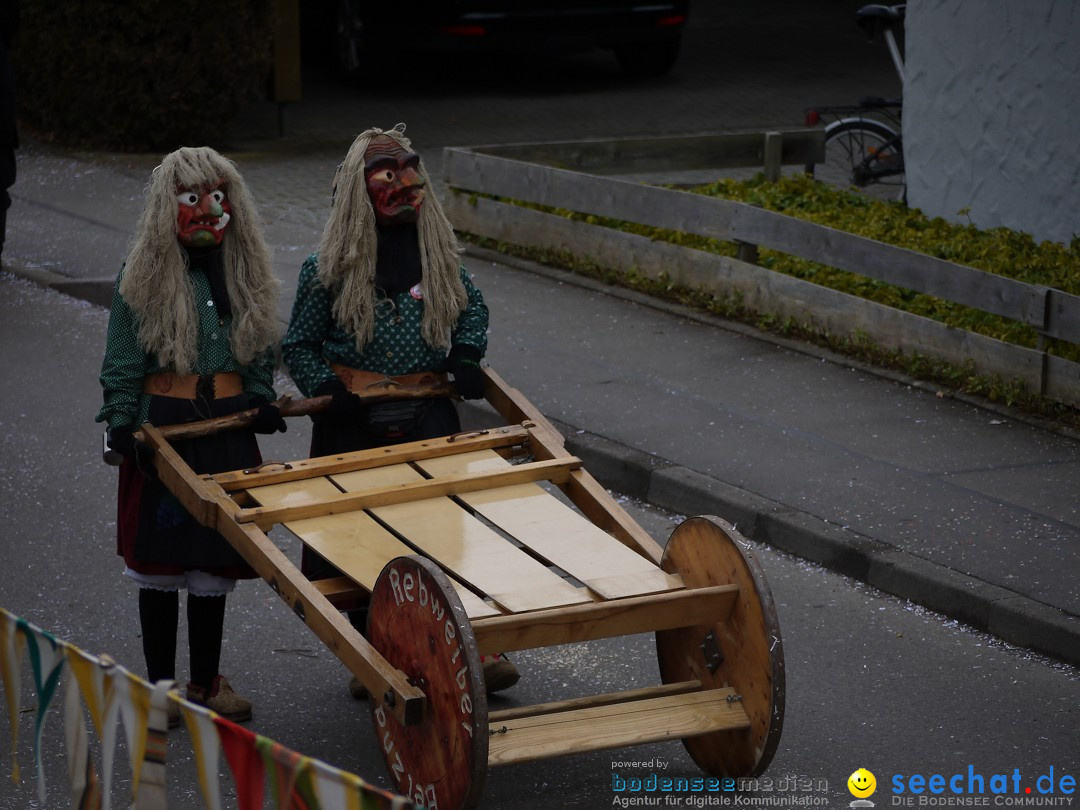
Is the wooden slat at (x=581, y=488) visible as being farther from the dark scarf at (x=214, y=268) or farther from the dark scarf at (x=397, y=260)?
the dark scarf at (x=214, y=268)

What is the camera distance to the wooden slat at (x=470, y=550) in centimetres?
435

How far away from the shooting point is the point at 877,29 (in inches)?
539

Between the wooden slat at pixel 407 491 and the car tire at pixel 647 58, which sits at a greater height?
the car tire at pixel 647 58

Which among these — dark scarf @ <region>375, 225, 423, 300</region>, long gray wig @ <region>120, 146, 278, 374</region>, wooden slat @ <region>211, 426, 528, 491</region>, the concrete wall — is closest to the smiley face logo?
wooden slat @ <region>211, 426, 528, 491</region>

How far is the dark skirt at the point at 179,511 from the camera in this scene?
5.02 m

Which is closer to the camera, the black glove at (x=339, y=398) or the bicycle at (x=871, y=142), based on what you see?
the black glove at (x=339, y=398)

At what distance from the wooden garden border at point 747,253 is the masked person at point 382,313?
12.0 feet

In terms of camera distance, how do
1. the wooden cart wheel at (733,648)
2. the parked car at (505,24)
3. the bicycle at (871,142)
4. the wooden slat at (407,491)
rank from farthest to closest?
the parked car at (505,24) → the bicycle at (871,142) → the wooden slat at (407,491) → the wooden cart wheel at (733,648)

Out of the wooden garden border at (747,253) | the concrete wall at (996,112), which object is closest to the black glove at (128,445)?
the wooden garden border at (747,253)

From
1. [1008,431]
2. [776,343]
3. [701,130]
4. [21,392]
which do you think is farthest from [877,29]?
[21,392]

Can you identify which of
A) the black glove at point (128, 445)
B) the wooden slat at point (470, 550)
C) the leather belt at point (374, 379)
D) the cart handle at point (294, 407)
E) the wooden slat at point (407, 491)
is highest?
the leather belt at point (374, 379)

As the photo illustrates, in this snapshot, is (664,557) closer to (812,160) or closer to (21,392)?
(21,392)

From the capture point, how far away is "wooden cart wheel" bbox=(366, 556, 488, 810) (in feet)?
13.1

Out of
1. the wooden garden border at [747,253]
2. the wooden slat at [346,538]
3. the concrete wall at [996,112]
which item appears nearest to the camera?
the wooden slat at [346,538]
